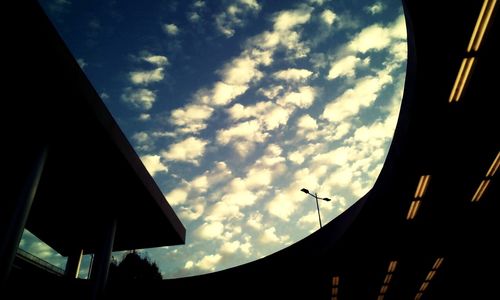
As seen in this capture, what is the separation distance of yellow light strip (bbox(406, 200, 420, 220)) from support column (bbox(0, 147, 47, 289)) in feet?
41.0

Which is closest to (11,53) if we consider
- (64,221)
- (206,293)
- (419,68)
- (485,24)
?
(419,68)

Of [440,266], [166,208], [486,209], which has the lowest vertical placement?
[440,266]

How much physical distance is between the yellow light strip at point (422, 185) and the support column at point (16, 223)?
41.0 ft

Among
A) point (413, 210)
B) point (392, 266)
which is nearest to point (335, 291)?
point (392, 266)

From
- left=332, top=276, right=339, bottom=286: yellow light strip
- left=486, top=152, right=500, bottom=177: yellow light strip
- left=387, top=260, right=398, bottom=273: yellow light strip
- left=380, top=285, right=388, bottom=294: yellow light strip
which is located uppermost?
left=486, top=152, right=500, bottom=177: yellow light strip

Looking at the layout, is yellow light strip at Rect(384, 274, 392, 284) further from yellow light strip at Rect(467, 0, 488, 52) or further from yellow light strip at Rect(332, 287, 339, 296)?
yellow light strip at Rect(467, 0, 488, 52)

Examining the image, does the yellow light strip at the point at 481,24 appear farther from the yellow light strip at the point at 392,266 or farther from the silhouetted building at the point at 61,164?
the silhouetted building at the point at 61,164

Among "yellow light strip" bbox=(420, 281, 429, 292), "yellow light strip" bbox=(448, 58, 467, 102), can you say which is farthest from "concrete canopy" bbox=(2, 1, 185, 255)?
"yellow light strip" bbox=(420, 281, 429, 292)

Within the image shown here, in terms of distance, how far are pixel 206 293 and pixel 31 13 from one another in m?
Answer: 15.8

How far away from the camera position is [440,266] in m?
11.7

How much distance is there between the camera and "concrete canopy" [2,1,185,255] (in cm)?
867

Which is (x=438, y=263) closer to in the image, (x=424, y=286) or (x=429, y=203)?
(x=424, y=286)

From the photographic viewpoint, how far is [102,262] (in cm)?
1608

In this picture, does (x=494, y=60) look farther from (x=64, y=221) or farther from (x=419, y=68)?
(x=64, y=221)
